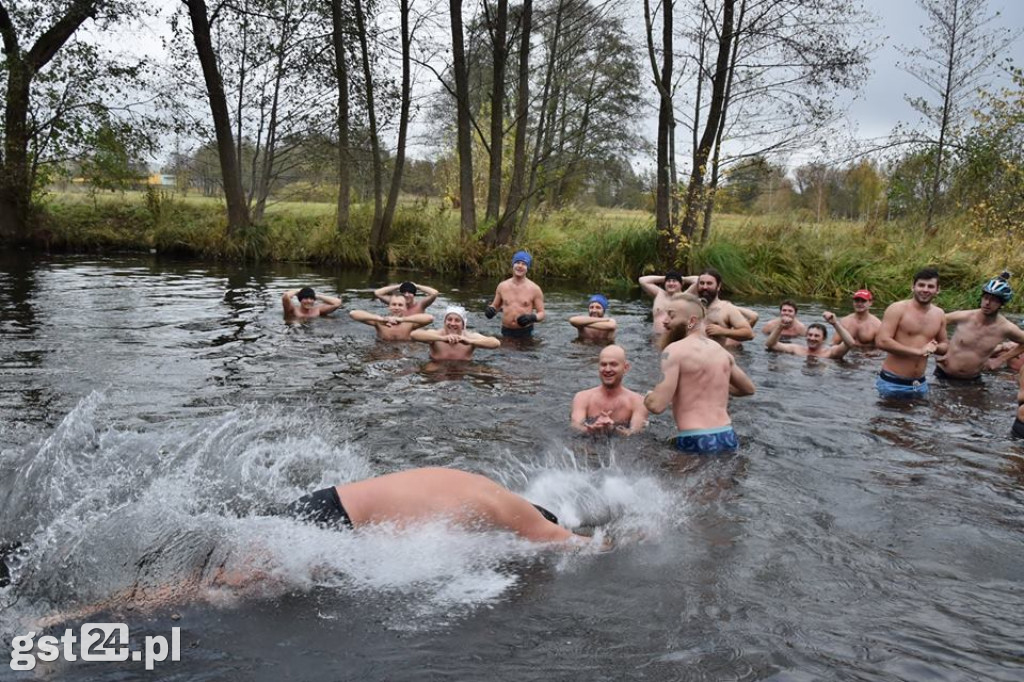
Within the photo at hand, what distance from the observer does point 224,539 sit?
11.1ft

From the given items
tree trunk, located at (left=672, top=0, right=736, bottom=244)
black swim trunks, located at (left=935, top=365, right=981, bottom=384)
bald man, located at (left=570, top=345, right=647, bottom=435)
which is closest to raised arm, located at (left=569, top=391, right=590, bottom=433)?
bald man, located at (left=570, top=345, right=647, bottom=435)

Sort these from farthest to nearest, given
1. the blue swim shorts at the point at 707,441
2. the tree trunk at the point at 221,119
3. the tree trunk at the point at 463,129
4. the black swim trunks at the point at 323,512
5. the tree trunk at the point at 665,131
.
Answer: the tree trunk at the point at 221,119, the tree trunk at the point at 463,129, the tree trunk at the point at 665,131, the blue swim shorts at the point at 707,441, the black swim trunks at the point at 323,512

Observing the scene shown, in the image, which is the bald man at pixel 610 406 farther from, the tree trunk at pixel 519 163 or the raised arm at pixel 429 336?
the tree trunk at pixel 519 163

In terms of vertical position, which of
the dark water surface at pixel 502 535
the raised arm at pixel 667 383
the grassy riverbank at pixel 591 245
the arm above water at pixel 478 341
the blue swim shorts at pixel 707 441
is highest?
the grassy riverbank at pixel 591 245

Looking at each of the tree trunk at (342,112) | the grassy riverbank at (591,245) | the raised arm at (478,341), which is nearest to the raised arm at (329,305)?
the raised arm at (478,341)

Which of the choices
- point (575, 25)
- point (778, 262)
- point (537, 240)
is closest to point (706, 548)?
point (778, 262)

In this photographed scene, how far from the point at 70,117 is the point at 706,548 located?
21901 millimetres

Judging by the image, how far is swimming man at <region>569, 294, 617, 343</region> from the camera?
10.6 meters

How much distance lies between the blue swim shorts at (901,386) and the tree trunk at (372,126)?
49.8 feet

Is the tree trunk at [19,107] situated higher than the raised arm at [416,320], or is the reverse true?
the tree trunk at [19,107]

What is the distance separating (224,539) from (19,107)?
2152 centimetres

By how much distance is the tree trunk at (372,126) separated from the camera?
20641 mm

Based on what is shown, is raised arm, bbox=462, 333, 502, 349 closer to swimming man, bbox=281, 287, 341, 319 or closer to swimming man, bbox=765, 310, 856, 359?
swimming man, bbox=281, 287, 341, 319

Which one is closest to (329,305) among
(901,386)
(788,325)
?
(788,325)
